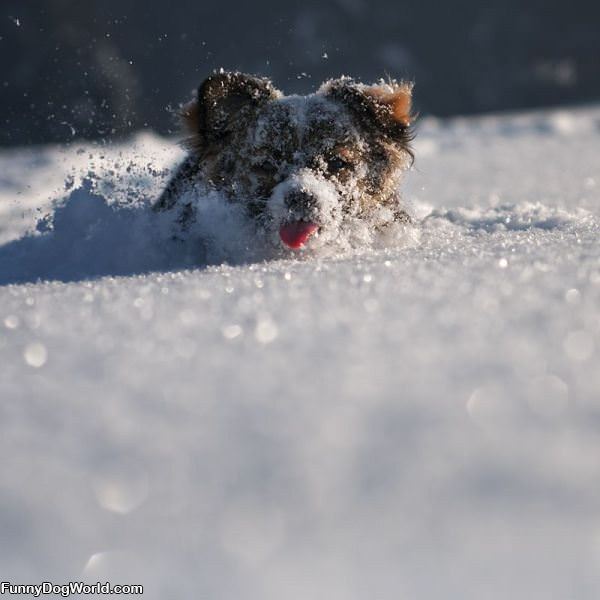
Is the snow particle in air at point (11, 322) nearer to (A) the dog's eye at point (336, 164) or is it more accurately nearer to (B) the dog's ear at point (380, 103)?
(A) the dog's eye at point (336, 164)

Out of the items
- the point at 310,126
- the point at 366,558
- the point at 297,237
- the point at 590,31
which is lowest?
the point at 366,558

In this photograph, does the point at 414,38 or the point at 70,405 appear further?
the point at 414,38

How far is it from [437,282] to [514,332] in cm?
38

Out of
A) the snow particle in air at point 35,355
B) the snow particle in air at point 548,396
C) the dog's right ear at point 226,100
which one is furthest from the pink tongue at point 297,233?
the snow particle in air at point 548,396

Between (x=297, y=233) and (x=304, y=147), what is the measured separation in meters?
0.53

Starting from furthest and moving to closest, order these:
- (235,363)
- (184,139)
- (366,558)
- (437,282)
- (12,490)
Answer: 1. (184,139)
2. (437,282)
3. (235,363)
4. (12,490)
5. (366,558)

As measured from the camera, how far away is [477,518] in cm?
90

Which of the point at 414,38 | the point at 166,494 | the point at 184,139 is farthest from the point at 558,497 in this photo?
the point at 414,38

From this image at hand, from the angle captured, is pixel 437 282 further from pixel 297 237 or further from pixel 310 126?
pixel 310 126

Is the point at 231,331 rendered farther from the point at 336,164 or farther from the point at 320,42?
the point at 320,42

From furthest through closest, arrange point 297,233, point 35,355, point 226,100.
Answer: point 226,100 → point 297,233 → point 35,355

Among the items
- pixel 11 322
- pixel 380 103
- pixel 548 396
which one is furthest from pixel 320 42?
pixel 548 396

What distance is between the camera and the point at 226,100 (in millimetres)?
3434

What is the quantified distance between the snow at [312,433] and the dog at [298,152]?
1.11m
